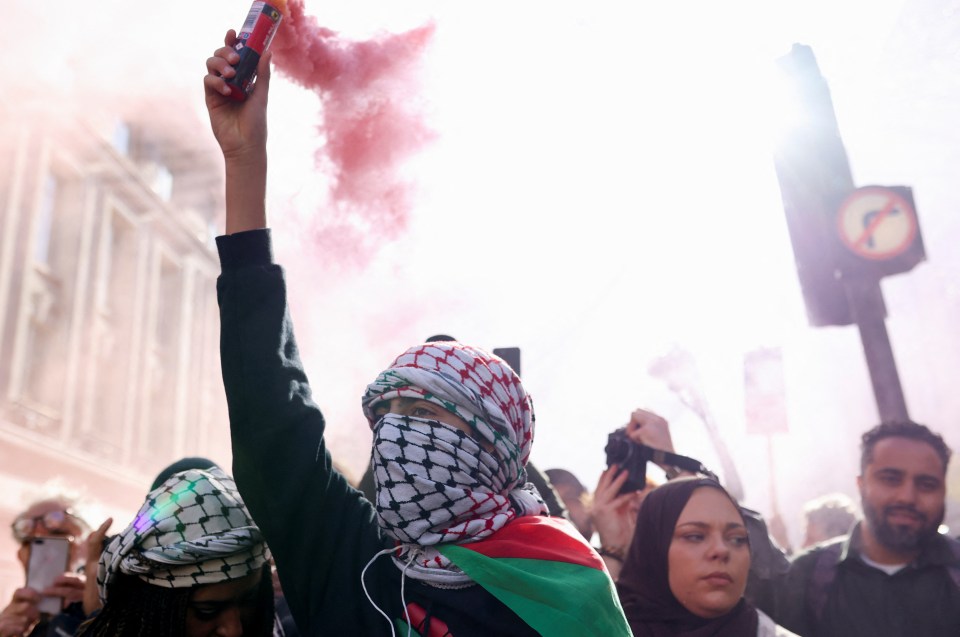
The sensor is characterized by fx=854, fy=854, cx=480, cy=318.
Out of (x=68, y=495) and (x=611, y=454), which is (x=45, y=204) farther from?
(x=611, y=454)

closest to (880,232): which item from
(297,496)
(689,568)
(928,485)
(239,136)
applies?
(928,485)

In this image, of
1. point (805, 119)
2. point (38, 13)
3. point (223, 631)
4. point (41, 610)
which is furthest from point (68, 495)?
point (38, 13)

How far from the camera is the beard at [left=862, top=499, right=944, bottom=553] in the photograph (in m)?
3.29

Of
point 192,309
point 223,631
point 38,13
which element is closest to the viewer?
point 223,631

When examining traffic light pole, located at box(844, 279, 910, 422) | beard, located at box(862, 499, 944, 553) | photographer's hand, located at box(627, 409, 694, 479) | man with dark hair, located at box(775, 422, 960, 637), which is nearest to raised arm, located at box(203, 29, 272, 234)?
photographer's hand, located at box(627, 409, 694, 479)

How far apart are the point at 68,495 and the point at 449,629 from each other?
2.99 metres

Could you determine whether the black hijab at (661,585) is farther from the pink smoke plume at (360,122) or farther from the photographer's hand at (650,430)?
the pink smoke plume at (360,122)

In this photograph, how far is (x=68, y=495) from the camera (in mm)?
3869

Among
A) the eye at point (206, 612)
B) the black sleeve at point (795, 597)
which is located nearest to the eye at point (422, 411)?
the eye at point (206, 612)

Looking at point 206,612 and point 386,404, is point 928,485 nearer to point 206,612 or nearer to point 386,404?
point 386,404

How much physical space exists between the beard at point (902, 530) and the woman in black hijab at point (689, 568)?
95 cm

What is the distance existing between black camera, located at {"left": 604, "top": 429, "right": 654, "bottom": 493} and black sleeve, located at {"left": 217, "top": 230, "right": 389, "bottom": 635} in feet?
5.39

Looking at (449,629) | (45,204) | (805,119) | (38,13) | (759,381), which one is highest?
(45,204)

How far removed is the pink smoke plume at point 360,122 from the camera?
2883 millimetres
